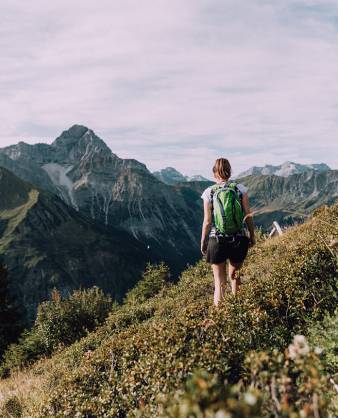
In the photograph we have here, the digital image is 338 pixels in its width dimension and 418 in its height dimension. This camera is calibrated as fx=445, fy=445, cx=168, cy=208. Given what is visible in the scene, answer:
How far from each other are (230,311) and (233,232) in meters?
2.11

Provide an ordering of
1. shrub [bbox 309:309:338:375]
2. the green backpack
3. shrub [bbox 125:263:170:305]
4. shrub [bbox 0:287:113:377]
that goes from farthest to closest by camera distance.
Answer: shrub [bbox 125:263:170:305], shrub [bbox 0:287:113:377], the green backpack, shrub [bbox 309:309:338:375]

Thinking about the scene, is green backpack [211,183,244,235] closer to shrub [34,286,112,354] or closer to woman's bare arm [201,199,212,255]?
woman's bare arm [201,199,212,255]

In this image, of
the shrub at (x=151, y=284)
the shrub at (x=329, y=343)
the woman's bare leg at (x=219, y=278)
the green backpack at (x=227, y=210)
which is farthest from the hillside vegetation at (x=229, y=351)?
the shrub at (x=151, y=284)

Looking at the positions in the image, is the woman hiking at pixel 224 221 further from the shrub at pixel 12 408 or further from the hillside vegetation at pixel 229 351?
the shrub at pixel 12 408

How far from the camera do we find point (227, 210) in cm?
807

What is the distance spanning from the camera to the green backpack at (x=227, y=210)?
8.08 metres

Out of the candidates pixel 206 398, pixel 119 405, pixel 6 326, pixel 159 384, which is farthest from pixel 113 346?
pixel 6 326

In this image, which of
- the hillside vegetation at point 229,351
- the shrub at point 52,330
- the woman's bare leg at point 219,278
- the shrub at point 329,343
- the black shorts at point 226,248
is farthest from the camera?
the shrub at point 52,330

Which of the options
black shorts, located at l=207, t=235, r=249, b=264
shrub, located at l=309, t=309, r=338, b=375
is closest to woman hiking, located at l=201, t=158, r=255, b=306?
black shorts, located at l=207, t=235, r=249, b=264

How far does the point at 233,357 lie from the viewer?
→ 5.28 m

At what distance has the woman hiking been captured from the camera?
810 centimetres

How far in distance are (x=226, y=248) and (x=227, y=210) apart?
2.42 ft

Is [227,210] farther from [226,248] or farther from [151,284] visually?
[151,284]

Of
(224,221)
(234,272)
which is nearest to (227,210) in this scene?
(224,221)
